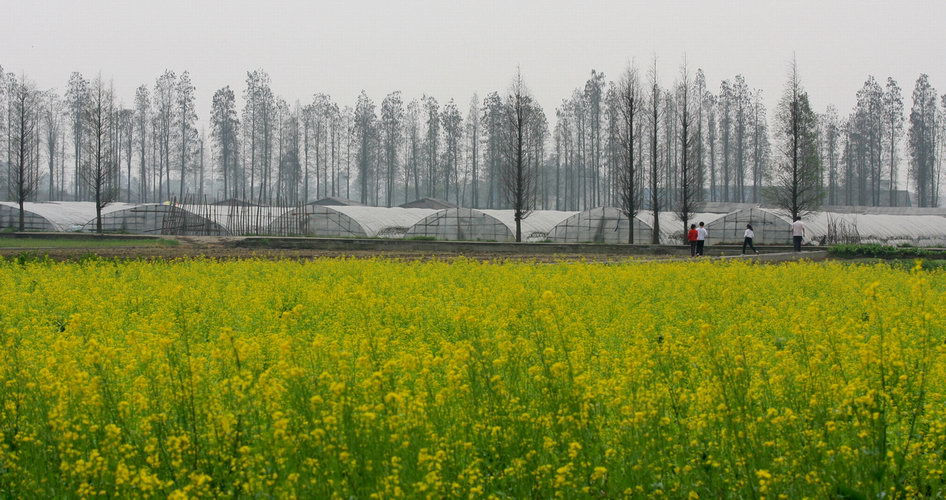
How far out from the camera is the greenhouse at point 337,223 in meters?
42.3

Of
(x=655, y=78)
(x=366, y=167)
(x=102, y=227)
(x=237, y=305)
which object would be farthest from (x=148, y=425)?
(x=366, y=167)

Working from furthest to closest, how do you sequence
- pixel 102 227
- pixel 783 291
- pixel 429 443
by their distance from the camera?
pixel 102 227
pixel 783 291
pixel 429 443

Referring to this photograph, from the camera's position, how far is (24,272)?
575 inches

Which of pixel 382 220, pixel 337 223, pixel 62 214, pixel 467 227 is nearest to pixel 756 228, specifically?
pixel 467 227

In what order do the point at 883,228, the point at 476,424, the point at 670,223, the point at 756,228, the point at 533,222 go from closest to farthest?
1. the point at 476,424
2. the point at 756,228
3. the point at 883,228
4. the point at 670,223
5. the point at 533,222

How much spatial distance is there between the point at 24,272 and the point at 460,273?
25.2 ft

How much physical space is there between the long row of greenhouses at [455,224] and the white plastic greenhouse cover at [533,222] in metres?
0.06

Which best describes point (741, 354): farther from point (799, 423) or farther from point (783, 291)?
point (783, 291)

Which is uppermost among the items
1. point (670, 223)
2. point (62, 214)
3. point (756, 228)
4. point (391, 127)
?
point (391, 127)

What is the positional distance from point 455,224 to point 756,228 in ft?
46.5

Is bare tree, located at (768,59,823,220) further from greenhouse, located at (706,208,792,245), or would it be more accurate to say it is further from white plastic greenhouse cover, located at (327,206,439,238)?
white plastic greenhouse cover, located at (327,206,439,238)

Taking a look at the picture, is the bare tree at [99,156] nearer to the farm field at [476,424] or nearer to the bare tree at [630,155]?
the bare tree at [630,155]

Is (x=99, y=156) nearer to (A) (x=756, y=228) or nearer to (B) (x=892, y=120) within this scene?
(A) (x=756, y=228)

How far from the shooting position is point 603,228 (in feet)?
130
